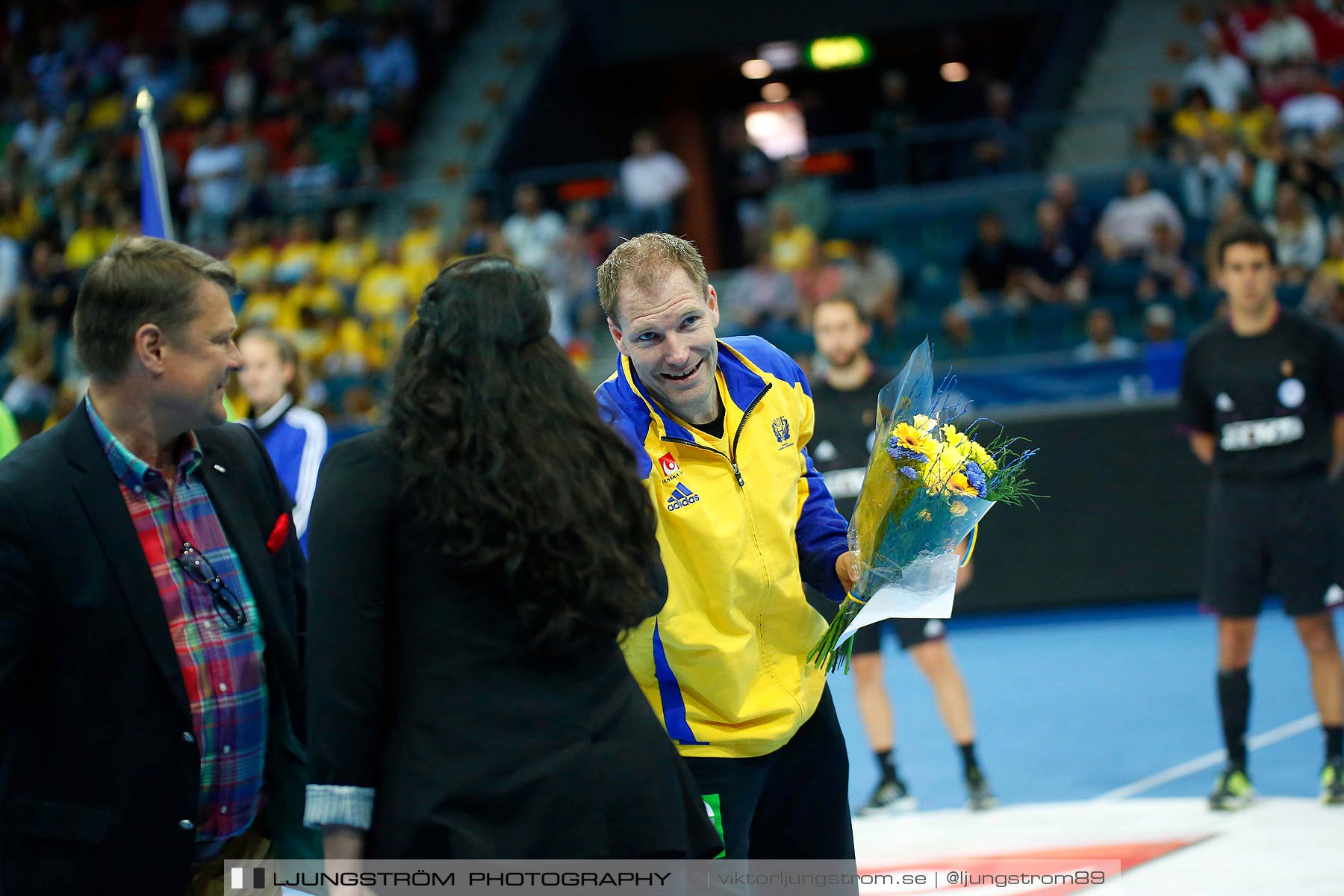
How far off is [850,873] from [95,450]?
6.04 feet

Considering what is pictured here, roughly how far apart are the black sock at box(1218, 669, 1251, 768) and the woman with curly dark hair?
13.4 feet

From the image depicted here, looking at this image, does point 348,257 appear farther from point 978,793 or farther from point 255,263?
point 978,793

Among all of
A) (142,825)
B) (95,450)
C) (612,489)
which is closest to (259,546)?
(95,450)

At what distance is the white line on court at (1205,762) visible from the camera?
5.83 metres

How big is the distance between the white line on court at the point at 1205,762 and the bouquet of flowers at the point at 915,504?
324 centimetres

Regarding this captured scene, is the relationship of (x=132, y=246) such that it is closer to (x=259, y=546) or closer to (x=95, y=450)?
(x=95, y=450)

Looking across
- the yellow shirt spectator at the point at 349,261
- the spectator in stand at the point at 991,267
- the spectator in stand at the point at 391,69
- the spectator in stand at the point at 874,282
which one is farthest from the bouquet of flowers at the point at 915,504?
the spectator in stand at the point at 391,69

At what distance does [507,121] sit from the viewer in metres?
18.1

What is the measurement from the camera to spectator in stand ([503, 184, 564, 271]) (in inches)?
581

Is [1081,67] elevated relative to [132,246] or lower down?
elevated

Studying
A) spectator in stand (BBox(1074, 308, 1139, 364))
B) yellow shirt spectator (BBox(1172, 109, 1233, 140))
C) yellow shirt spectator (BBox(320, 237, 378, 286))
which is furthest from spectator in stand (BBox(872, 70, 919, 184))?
yellow shirt spectator (BBox(320, 237, 378, 286))

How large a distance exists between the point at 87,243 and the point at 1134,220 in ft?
40.3

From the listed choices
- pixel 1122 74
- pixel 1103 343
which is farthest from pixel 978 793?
pixel 1122 74

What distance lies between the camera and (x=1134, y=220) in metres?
12.7
